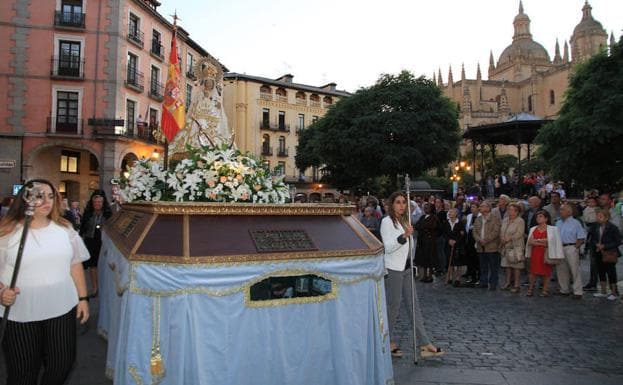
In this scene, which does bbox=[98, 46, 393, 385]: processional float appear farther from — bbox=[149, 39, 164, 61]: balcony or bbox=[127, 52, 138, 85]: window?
bbox=[149, 39, 164, 61]: balcony

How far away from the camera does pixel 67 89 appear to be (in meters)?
26.7

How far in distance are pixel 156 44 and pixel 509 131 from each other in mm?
25007

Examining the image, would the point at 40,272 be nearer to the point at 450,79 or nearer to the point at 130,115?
the point at 130,115

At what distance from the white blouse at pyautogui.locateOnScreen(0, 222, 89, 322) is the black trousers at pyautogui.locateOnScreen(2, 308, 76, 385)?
75 millimetres

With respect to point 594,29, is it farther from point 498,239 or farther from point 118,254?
point 118,254

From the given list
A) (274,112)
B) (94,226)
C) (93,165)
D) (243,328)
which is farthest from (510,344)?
(274,112)

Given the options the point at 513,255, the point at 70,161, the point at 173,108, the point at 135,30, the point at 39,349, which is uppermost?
the point at 135,30

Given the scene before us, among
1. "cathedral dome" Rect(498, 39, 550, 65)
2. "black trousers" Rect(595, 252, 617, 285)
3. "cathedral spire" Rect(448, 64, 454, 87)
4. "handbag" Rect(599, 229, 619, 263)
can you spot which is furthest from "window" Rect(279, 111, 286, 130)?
"cathedral dome" Rect(498, 39, 550, 65)

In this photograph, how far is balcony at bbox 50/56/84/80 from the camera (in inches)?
1044

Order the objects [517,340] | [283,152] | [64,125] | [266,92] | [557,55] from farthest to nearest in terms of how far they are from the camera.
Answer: [557,55], [283,152], [266,92], [64,125], [517,340]

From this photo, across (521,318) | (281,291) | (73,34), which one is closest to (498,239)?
(521,318)

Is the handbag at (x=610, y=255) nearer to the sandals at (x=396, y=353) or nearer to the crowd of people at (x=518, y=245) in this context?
the crowd of people at (x=518, y=245)

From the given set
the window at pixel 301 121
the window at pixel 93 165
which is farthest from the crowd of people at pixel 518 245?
the window at pixel 301 121

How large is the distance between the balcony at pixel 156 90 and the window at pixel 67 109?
5161mm
